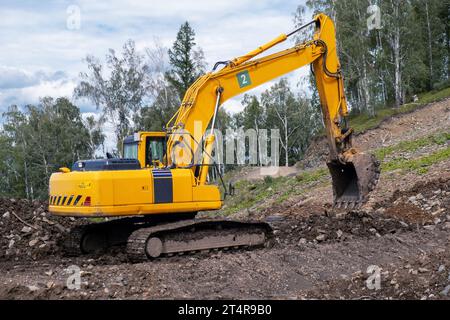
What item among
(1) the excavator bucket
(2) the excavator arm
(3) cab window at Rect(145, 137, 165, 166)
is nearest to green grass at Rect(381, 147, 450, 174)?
(1) the excavator bucket

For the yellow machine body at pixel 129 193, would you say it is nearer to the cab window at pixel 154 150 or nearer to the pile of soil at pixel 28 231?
the cab window at pixel 154 150

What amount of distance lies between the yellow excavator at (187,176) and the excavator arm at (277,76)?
0.06 ft

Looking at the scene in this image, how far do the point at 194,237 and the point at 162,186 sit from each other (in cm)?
105

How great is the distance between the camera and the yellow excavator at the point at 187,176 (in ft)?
30.8

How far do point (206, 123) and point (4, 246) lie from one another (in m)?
4.32

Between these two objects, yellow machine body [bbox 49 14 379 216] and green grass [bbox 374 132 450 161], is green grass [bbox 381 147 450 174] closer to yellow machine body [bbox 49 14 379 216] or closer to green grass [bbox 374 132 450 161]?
green grass [bbox 374 132 450 161]

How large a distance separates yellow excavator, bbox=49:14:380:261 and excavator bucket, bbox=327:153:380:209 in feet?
0.07

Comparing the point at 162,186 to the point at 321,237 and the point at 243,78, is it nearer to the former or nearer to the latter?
the point at 243,78

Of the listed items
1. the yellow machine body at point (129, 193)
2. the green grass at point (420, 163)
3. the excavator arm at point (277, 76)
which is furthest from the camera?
the green grass at point (420, 163)

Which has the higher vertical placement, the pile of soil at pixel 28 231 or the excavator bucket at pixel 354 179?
the excavator bucket at pixel 354 179

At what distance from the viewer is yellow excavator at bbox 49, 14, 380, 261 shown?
30.8 ft

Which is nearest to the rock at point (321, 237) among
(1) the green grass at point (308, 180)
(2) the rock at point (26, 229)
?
(2) the rock at point (26, 229)
